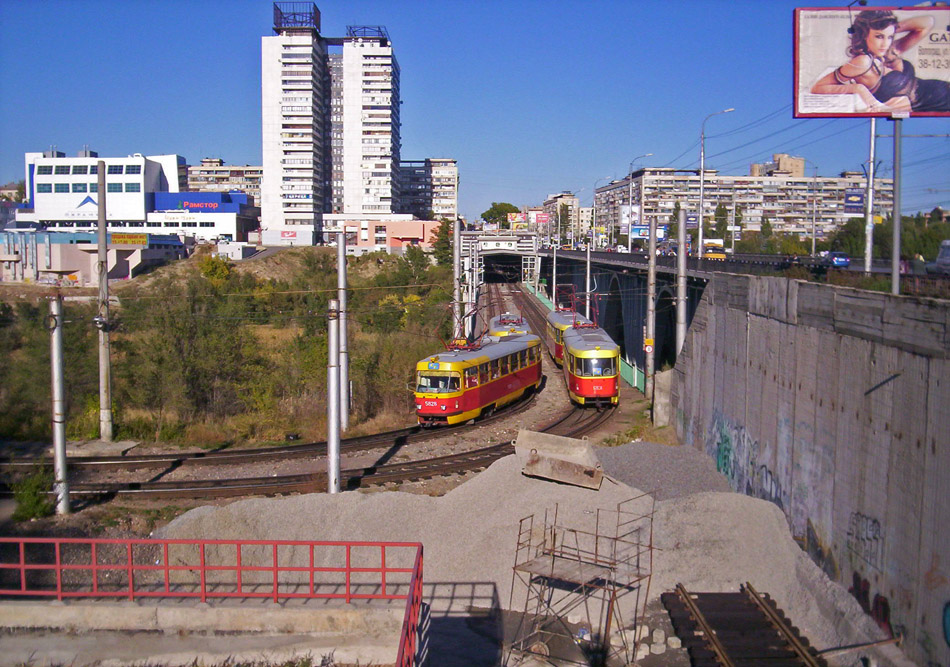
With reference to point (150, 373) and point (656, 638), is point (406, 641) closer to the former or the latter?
point (656, 638)

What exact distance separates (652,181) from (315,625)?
135 m

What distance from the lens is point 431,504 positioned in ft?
44.8

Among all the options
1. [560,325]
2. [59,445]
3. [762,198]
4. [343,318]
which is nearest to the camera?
[59,445]

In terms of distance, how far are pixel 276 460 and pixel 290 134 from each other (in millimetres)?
87999

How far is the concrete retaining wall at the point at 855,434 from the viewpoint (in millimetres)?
8688

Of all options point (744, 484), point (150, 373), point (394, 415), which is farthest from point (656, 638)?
point (150, 373)

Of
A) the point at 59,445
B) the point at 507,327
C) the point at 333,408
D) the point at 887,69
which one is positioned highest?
the point at 887,69

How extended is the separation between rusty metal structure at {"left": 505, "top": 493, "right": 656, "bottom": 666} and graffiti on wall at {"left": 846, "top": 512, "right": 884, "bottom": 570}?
2.65m

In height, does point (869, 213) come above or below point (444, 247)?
below

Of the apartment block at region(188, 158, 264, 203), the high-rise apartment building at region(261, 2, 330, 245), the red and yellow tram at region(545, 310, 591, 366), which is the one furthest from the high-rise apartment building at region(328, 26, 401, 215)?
the red and yellow tram at region(545, 310, 591, 366)

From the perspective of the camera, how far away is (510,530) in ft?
41.7

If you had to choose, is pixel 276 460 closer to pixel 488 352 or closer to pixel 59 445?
pixel 59 445

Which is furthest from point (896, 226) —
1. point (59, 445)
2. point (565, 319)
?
point (565, 319)

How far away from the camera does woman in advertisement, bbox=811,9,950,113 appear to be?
526 inches
